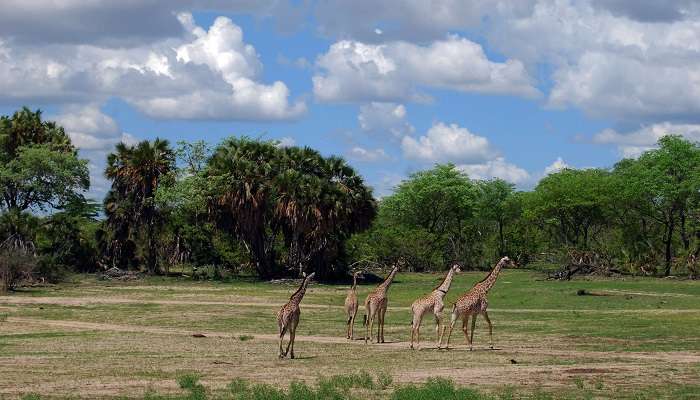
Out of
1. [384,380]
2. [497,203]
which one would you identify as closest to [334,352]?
[384,380]

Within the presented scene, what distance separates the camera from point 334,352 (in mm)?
24453

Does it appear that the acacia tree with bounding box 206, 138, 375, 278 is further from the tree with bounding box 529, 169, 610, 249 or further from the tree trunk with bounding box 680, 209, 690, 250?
the tree trunk with bounding box 680, 209, 690, 250

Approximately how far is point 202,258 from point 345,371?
5211cm

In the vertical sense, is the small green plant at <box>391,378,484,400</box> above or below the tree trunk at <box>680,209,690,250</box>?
below

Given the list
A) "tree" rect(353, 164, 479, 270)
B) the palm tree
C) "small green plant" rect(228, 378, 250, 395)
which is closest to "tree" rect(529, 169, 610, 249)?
"tree" rect(353, 164, 479, 270)

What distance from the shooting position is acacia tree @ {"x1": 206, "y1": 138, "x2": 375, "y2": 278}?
65125 mm

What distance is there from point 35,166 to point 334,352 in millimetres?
47755

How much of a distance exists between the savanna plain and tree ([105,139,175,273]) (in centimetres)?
2301

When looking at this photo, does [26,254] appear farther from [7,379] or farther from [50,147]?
[7,379]

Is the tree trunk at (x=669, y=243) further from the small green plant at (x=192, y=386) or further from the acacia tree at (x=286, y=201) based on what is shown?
the small green plant at (x=192, y=386)

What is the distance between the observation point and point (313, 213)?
64625 mm

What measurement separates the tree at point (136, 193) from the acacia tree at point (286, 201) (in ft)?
15.5

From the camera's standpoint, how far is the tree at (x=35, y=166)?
67.4 metres

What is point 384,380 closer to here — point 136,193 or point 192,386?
point 192,386
